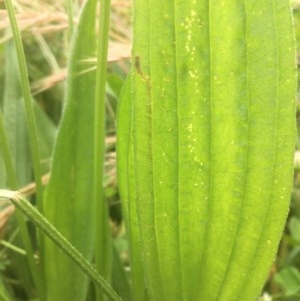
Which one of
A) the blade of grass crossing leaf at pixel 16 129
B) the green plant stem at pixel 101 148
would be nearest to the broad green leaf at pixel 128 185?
the green plant stem at pixel 101 148

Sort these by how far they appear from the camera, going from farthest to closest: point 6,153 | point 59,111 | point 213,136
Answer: point 59,111 < point 6,153 < point 213,136

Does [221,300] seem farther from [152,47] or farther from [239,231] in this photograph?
[152,47]

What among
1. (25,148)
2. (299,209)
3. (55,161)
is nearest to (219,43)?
(55,161)

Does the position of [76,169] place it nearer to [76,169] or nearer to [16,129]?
[76,169]

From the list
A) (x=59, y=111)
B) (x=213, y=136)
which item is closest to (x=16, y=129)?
(x=59, y=111)

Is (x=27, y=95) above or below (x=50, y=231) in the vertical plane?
above

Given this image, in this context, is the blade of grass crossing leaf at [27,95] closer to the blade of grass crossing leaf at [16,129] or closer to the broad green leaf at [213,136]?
the broad green leaf at [213,136]

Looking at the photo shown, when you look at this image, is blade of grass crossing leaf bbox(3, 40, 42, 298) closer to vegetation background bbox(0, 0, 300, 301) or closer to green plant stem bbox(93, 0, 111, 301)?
vegetation background bbox(0, 0, 300, 301)
